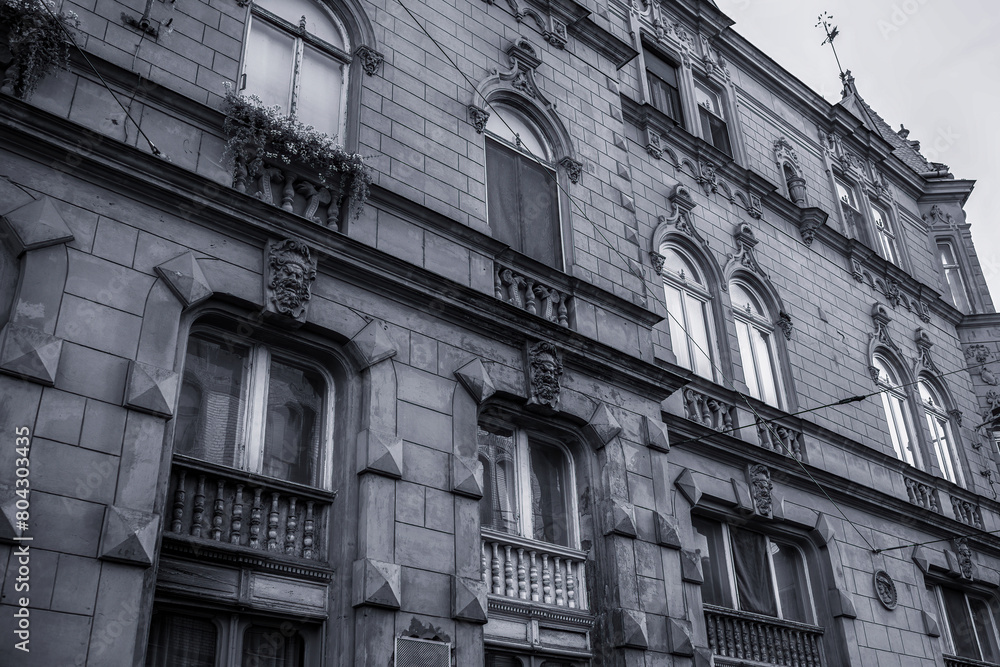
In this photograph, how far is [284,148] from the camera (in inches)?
387

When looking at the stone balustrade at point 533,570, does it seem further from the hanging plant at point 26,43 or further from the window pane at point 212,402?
the hanging plant at point 26,43

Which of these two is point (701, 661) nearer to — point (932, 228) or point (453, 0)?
point (453, 0)

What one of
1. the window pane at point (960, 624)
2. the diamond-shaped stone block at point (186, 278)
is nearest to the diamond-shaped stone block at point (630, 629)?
the diamond-shaped stone block at point (186, 278)

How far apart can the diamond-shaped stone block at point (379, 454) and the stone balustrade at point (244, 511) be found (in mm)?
522

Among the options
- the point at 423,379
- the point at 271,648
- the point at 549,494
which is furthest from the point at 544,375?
the point at 271,648

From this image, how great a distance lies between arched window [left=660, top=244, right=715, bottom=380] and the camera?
613 inches

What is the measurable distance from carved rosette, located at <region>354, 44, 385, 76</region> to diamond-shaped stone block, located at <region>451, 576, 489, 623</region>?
6.25 m

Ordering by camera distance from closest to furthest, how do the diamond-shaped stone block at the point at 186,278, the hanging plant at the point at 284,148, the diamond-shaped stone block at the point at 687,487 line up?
the diamond-shaped stone block at the point at 186,278, the hanging plant at the point at 284,148, the diamond-shaped stone block at the point at 687,487

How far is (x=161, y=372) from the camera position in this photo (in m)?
8.00

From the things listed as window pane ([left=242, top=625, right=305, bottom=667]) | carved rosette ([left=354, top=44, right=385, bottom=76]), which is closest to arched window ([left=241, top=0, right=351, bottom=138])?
carved rosette ([left=354, top=44, right=385, bottom=76])

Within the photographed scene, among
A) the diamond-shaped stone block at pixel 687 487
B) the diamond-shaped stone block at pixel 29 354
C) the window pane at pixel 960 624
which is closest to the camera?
the diamond-shaped stone block at pixel 29 354

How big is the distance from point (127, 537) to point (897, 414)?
56.0 ft

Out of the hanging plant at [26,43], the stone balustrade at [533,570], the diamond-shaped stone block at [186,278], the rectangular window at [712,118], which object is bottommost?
the stone balustrade at [533,570]

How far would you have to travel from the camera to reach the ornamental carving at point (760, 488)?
14188 millimetres
